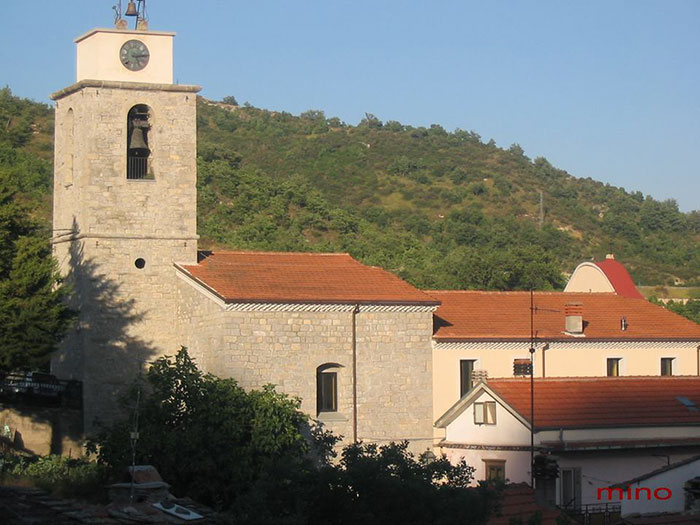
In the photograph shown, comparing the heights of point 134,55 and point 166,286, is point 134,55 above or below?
above

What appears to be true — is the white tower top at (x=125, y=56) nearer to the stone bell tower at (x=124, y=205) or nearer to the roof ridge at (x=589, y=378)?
the stone bell tower at (x=124, y=205)

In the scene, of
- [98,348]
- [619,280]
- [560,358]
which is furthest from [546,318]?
[98,348]

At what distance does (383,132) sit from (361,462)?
322ft

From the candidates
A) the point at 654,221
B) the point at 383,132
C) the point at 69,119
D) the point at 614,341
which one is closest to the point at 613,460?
the point at 614,341

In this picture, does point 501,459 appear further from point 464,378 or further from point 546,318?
point 546,318

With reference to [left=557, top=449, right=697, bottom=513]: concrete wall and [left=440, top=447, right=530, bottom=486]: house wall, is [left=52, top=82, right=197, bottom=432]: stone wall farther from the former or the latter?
[left=557, top=449, right=697, bottom=513]: concrete wall

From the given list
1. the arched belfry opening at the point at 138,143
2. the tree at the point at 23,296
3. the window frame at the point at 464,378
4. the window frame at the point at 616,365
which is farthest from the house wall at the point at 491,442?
the arched belfry opening at the point at 138,143

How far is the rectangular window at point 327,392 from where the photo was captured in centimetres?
3553

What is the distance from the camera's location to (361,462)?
75.0 ft

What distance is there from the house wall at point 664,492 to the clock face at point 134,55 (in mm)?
17330

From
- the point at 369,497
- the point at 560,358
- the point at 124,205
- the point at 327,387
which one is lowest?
the point at 369,497

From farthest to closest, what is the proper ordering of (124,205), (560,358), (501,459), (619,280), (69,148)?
1. (619,280)
2. (560,358)
3. (69,148)
4. (124,205)
5. (501,459)

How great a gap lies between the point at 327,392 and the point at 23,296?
27.5 ft

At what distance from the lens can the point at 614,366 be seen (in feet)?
134
